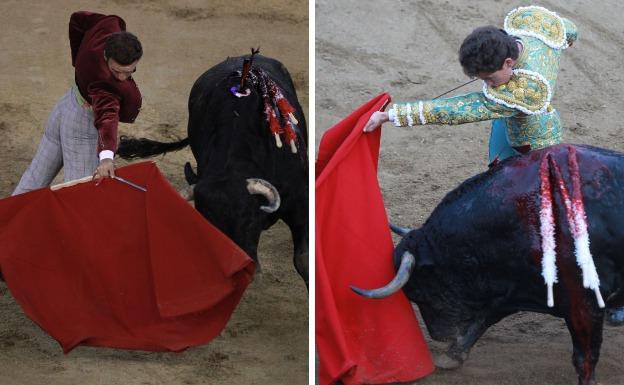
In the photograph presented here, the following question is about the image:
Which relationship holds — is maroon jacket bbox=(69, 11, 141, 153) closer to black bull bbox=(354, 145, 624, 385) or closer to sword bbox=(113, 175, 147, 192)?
sword bbox=(113, 175, 147, 192)

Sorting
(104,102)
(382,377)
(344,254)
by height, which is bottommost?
(382,377)

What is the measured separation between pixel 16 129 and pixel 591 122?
11.3 feet

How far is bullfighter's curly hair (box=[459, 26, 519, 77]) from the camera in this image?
443 cm

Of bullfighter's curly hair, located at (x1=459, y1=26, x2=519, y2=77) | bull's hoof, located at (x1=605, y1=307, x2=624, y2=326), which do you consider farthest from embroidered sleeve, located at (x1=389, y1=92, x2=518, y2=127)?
bull's hoof, located at (x1=605, y1=307, x2=624, y2=326)

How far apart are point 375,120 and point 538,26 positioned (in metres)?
0.71

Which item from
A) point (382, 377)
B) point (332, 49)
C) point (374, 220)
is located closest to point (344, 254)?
point (374, 220)

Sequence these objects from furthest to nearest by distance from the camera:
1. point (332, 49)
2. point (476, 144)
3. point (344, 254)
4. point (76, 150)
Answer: point (332, 49) < point (476, 144) < point (76, 150) < point (344, 254)

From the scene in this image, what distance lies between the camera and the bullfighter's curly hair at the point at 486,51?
4.43 metres

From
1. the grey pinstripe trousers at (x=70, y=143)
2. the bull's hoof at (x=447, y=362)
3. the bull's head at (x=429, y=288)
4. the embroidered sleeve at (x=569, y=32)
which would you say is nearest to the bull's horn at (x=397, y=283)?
the bull's head at (x=429, y=288)

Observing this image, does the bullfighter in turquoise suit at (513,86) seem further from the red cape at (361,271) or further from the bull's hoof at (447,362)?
the bull's hoof at (447,362)

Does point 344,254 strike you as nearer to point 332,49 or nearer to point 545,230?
point 545,230

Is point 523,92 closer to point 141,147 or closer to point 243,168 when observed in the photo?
point 243,168

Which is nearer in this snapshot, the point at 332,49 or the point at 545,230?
the point at 545,230

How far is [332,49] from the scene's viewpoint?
861cm
